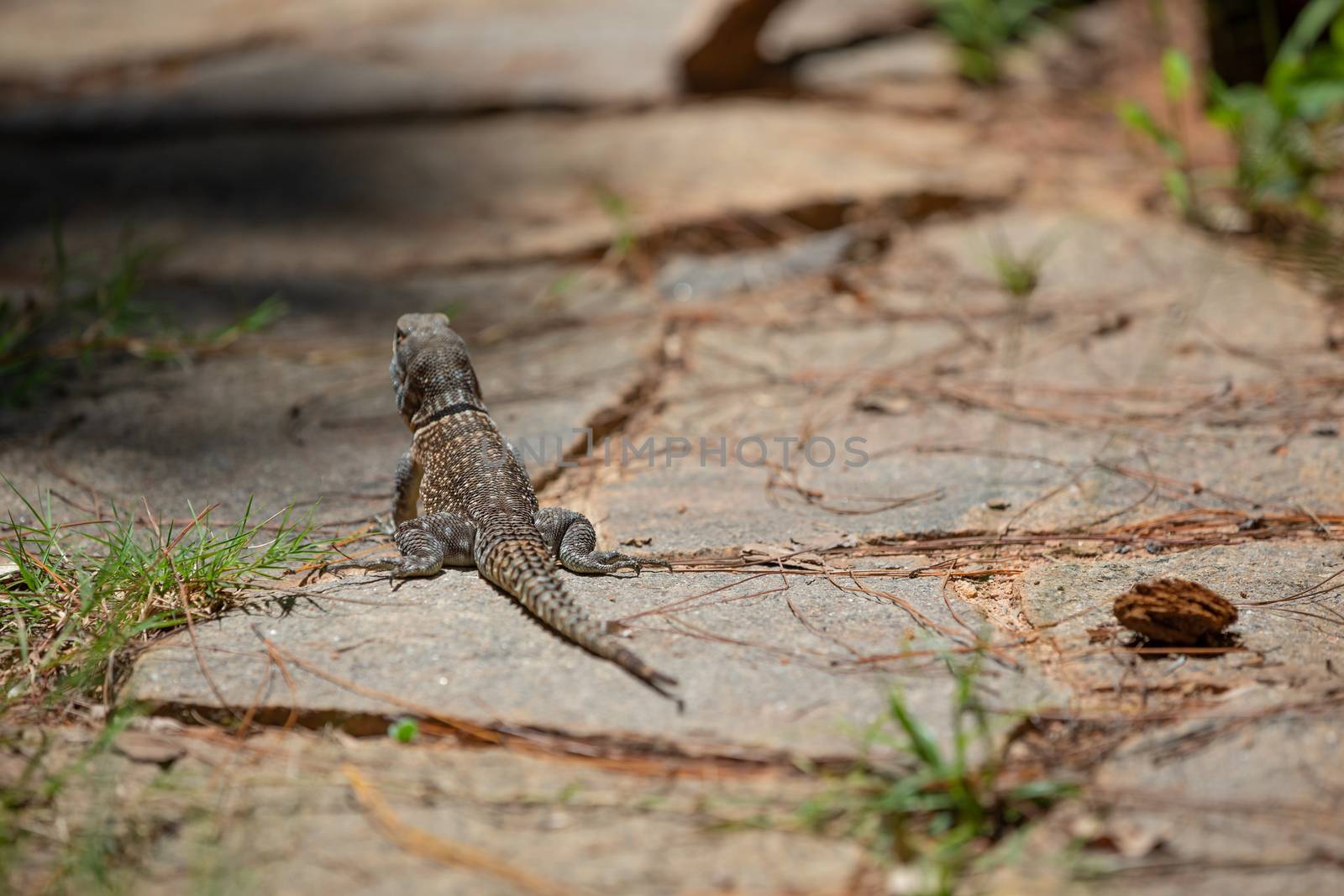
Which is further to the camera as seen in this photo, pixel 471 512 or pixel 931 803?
pixel 471 512

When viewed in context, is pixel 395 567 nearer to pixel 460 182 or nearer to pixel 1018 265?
pixel 1018 265

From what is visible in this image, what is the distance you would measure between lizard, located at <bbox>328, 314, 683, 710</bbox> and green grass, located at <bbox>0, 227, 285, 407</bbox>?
1568 millimetres

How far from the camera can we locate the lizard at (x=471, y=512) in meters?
3.45

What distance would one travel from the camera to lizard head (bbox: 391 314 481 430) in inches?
181

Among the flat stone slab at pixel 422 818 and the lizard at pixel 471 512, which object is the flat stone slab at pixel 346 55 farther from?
the flat stone slab at pixel 422 818

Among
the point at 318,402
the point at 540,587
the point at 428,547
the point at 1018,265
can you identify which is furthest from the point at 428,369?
the point at 1018,265

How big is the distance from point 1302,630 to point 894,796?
5.58 feet

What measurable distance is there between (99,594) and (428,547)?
105 cm

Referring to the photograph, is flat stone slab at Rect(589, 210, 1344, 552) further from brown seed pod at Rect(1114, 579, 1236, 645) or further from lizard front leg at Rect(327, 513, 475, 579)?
brown seed pod at Rect(1114, 579, 1236, 645)

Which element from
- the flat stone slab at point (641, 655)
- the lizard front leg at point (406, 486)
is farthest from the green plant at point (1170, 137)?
the lizard front leg at point (406, 486)

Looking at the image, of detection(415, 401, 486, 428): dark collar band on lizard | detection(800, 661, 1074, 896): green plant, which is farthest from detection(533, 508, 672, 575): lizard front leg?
detection(800, 661, 1074, 896): green plant

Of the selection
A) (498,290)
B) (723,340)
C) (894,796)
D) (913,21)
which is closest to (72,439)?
(498,290)

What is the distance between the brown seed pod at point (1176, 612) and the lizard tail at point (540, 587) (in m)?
1.48

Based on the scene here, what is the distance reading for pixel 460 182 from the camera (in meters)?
8.22
